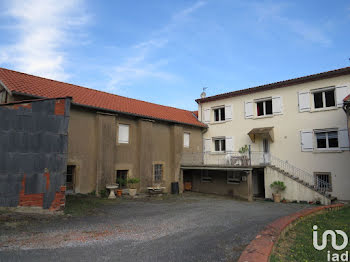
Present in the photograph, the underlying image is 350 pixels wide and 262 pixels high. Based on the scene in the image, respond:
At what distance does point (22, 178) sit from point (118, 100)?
365 inches

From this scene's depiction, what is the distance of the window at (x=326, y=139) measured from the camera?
13500 millimetres

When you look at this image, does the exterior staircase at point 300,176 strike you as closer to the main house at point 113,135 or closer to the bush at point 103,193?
the main house at point 113,135

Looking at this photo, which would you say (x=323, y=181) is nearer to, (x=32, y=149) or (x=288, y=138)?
(x=288, y=138)

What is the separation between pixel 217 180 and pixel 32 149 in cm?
1228

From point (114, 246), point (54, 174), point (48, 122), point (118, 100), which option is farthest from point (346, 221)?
point (118, 100)

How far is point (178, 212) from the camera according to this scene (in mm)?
9711

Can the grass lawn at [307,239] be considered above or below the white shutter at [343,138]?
below

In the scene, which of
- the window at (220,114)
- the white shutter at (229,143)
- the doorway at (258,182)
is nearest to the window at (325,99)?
the doorway at (258,182)

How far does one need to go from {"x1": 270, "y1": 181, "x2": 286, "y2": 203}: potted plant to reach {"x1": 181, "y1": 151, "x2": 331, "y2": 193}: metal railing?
716mm

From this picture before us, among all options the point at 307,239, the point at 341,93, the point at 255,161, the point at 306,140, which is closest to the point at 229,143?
the point at 255,161

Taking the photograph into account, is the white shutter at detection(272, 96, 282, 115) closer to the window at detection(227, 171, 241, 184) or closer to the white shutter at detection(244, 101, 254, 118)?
the white shutter at detection(244, 101, 254, 118)

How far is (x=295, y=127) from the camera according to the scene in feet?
48.5

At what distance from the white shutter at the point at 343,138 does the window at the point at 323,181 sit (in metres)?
1.64

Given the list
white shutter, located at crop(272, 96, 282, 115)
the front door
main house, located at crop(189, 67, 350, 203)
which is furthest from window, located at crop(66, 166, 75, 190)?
white shutter, located at crop(272, 96, 282, 115)
